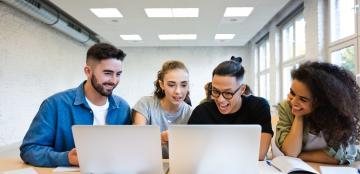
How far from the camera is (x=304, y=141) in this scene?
1.54 m

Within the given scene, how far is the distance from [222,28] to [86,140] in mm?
5822

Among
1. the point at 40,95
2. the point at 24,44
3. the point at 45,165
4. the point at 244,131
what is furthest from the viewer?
the point at 40,95

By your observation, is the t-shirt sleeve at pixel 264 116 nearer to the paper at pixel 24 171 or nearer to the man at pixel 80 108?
the man at pixel 80 108

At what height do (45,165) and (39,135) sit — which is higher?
(39,135)

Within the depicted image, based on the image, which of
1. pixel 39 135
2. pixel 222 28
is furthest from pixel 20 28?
pixel 39 135

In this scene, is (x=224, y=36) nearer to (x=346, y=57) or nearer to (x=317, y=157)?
(x=346, y=57)

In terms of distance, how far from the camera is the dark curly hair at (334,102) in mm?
1414

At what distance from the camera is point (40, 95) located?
6.03m

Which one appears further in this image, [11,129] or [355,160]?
[11,129]

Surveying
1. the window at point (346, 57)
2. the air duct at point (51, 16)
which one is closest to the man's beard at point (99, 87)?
the window at point (346, 57)

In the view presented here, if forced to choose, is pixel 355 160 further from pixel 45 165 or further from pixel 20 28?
pixel 20 28

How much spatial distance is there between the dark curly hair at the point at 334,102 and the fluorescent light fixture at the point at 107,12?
14.0 ft

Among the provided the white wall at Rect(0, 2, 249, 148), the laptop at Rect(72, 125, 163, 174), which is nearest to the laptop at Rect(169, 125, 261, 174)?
the laptop at Rect(72, 125, 163, 174)

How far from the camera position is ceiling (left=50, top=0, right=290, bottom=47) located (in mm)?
4781
